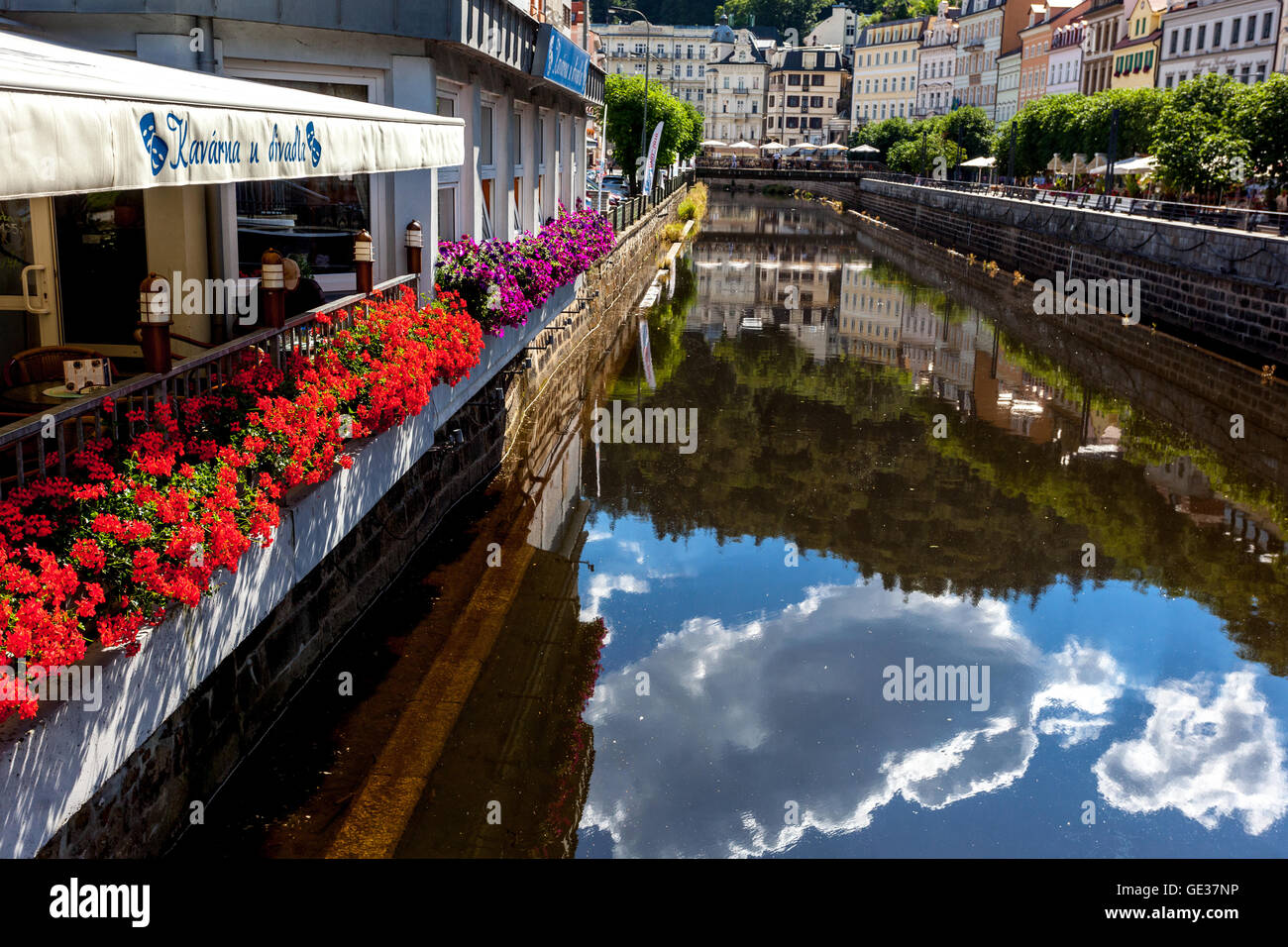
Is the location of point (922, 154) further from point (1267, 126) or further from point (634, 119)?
Result: point (1267, 126)

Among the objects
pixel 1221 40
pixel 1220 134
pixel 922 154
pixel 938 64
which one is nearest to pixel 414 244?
pixel 1220 134

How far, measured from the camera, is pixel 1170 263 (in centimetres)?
3047

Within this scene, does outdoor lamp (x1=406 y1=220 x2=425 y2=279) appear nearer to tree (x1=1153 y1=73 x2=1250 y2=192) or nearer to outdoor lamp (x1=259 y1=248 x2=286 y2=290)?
outdoor lamp (x1=259 y1=248 x2=286 y2=290)

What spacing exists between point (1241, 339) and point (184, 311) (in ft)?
73.7

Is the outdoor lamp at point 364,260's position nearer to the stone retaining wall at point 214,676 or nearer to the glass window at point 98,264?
Answer: the stone retaining wall at point 214,676

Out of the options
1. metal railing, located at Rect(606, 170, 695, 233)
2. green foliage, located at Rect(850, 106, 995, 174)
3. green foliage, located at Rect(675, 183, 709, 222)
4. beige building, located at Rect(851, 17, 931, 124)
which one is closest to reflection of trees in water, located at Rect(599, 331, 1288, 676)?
metal railing, located at Rect(606, 170, 695, 233)

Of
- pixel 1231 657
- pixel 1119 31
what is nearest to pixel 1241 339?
pixel 1231 657

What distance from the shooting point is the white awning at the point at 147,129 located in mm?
4117

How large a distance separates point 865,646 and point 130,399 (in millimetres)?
7021

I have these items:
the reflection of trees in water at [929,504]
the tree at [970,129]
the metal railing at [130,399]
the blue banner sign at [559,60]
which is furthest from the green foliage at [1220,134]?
the tree at [970,129]

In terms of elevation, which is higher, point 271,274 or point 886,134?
point 886,134

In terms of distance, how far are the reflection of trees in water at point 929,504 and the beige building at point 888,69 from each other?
107360 mm

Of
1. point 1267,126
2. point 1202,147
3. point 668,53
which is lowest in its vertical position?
point 1202,147
